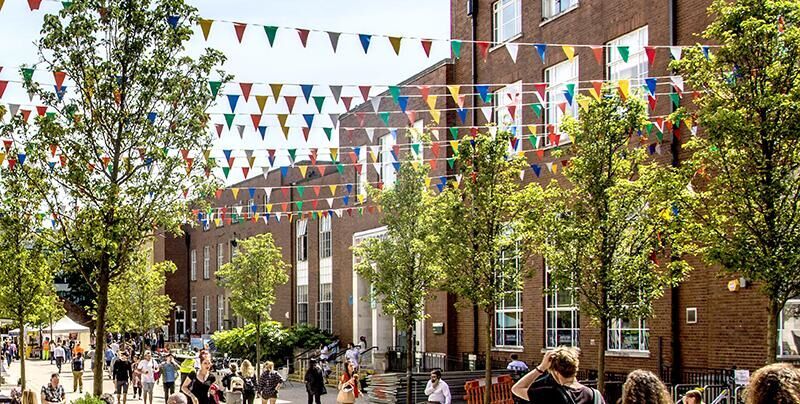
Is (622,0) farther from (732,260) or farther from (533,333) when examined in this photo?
(732,260)

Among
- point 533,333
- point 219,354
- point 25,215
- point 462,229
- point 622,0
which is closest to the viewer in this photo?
point 25,215

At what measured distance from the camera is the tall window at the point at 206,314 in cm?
5981

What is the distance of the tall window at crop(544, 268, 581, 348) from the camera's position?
24.5 metres

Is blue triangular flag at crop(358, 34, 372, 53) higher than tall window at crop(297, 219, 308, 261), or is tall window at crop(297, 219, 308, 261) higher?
blue triangular flag at crop(358, 34, 372, 53)

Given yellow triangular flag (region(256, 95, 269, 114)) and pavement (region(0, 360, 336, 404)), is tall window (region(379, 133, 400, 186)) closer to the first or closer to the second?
pavement (region(0, 360, 336, 404))

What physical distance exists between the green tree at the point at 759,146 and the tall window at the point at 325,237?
29498 millimetres

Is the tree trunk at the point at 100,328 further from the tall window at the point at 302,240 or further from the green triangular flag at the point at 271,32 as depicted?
the tall window at the point at 302,240

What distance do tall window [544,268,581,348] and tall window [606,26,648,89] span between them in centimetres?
523

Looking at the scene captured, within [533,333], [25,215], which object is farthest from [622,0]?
[25,215]

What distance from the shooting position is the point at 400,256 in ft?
79.1

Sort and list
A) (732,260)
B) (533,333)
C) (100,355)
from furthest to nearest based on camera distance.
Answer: (533,333) < (100,355) < (732,260)

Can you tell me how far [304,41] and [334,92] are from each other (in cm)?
284

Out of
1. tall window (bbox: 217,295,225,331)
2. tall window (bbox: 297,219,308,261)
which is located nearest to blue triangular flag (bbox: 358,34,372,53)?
tall window (bbox: 297,219,308,261)

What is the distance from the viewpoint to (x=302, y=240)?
148 ft
